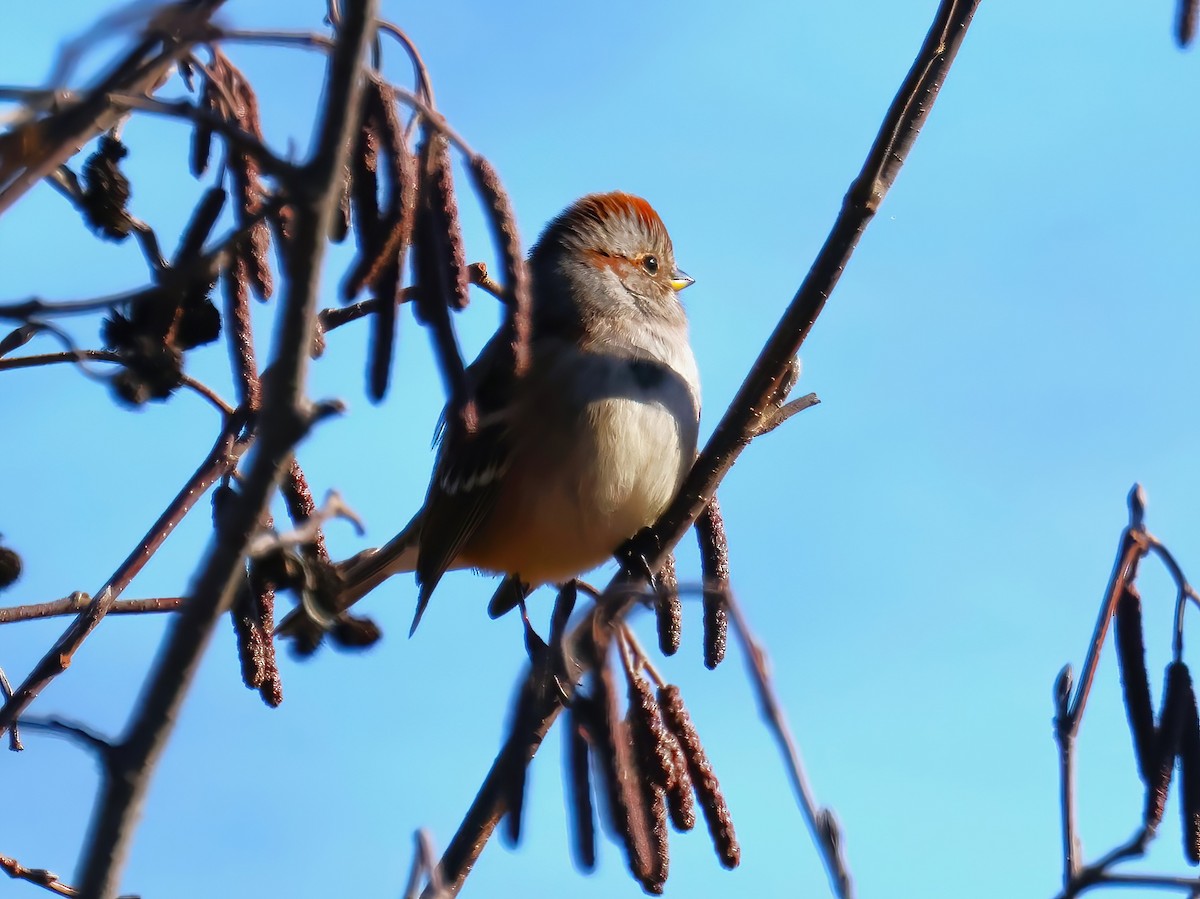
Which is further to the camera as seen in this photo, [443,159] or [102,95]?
[443,159]

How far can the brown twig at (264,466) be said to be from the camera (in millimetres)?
1257

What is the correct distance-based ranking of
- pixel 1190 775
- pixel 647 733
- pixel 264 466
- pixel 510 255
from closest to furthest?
1. pixel 264 466
2. pixel 510 255
3. pixel 1190 775
4. pixel 647 733

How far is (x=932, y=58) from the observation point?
9.55 feet

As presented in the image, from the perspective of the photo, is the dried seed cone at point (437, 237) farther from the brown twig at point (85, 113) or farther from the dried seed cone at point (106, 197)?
the dried seed cone at point (106, 197)

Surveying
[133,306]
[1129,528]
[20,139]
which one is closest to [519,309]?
[133,306]

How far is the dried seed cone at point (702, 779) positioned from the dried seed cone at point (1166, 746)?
0.95 meters

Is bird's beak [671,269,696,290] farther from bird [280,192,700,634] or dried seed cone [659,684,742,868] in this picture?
dried seed cone [659,684,742,868]

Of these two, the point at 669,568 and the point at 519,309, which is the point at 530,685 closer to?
the point at 519,309

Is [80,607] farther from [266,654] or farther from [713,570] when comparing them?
[713,570]

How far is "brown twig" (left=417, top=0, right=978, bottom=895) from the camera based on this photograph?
2.70 meters

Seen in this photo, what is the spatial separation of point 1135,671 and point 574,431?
2098mm

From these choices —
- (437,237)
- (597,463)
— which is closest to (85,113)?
(437,237)

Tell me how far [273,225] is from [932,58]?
1424 millimetres

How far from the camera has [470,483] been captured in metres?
4.45
